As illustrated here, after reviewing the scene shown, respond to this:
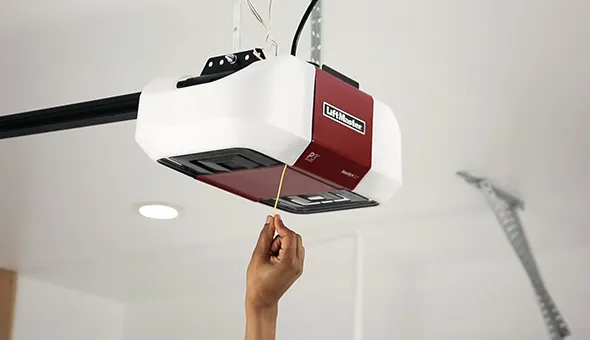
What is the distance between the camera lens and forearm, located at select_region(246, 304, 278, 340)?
0.86m

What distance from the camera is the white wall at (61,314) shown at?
2558mm

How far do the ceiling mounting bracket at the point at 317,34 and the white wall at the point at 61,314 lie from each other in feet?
6.61

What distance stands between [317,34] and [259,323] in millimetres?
303

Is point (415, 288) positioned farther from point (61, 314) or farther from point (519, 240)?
point (61, 314)

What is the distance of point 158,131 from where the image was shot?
720 millimetres

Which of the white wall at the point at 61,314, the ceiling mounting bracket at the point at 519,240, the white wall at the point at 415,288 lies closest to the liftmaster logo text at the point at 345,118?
the ceiling mounting bracket at the point at 519,240

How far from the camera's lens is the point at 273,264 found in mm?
830

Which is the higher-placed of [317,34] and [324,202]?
[317,34]

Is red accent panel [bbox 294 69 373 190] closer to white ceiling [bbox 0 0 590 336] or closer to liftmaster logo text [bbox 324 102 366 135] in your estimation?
liftmaster logo text [bbox 324 102 366 135]

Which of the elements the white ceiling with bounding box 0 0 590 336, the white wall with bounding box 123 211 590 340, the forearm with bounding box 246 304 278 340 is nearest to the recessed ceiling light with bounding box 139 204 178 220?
the white ceiling with bounding box 0 0 590 336

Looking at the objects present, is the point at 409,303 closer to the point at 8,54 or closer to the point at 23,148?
the point at 23,148

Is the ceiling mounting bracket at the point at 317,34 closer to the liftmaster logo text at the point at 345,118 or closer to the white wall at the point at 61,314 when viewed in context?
the liftmaster logo text at the point at 345,118

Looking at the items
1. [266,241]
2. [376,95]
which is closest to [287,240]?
[266,241]

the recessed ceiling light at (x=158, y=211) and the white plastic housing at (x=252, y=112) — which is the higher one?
the recessed ceiling light at (x=158, y=211)
